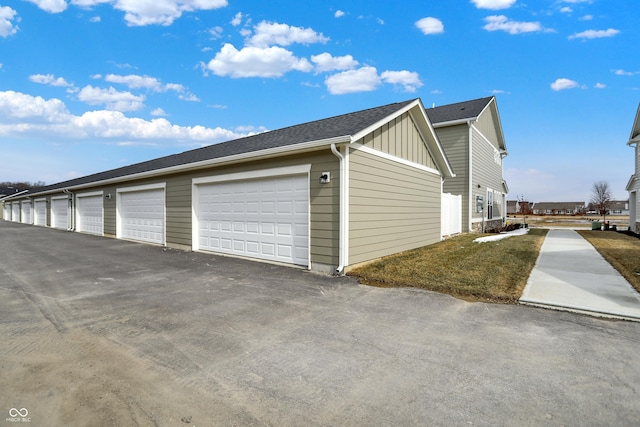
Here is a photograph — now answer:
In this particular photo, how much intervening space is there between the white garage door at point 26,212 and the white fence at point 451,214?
36064 millimetres

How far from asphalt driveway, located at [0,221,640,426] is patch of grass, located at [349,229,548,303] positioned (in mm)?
513

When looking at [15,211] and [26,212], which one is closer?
[26,212]

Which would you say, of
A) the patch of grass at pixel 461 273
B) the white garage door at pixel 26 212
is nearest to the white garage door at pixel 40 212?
the white garage door at pixel 26 212

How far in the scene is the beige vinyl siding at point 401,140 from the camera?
8039 millimetres

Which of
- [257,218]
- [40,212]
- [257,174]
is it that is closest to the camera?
[257,174]

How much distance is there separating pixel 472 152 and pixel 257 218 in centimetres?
1248

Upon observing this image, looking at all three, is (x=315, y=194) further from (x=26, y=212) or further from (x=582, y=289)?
(x=26, y=212)

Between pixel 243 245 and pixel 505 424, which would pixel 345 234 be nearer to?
pixel 243 245

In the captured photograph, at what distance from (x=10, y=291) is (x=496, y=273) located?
938 centimetres

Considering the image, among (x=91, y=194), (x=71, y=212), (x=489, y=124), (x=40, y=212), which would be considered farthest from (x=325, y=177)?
(x=40, y=212)

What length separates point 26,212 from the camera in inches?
1206

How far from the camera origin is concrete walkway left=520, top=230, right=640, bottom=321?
14.6 ft

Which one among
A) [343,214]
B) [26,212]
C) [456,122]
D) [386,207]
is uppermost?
[456,122]

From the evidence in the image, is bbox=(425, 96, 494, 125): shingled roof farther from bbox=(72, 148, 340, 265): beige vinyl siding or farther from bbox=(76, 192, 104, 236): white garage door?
bbox=(76, 192, 104, 236): white garage door
